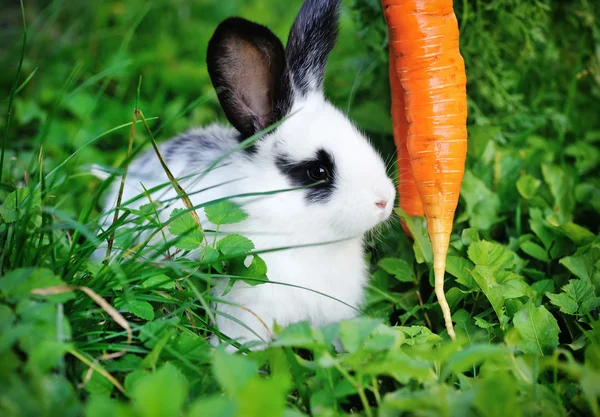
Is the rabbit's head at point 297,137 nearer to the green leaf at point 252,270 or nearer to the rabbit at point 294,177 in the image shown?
the rabbit at point 294,177

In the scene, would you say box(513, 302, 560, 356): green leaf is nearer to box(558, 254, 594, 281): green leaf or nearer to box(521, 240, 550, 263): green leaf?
box(558, 254, 594, 281): green leaf

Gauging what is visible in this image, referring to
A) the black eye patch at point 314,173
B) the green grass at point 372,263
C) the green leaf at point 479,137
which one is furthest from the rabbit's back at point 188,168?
the green leaf at point 479,137

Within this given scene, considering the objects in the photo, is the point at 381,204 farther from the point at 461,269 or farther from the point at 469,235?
the point at 469,235

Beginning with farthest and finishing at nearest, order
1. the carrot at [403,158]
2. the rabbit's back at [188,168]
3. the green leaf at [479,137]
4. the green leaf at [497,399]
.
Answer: the green leaf at [479,137]
the carrot at [403,158]
the rabbit's back at [188,168]
the green leaf at [497,399]

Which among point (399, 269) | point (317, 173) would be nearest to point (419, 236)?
point (399, 269)

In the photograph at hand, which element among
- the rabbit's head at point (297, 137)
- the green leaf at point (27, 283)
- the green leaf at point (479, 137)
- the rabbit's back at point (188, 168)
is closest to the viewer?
the green leaf at point (27, 283)

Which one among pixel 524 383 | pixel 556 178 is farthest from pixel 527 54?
pixel 524 383

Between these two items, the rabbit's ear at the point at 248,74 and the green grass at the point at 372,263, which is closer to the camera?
the green grass at the point at 372,263

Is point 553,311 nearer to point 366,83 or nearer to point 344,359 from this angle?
point 344,359
